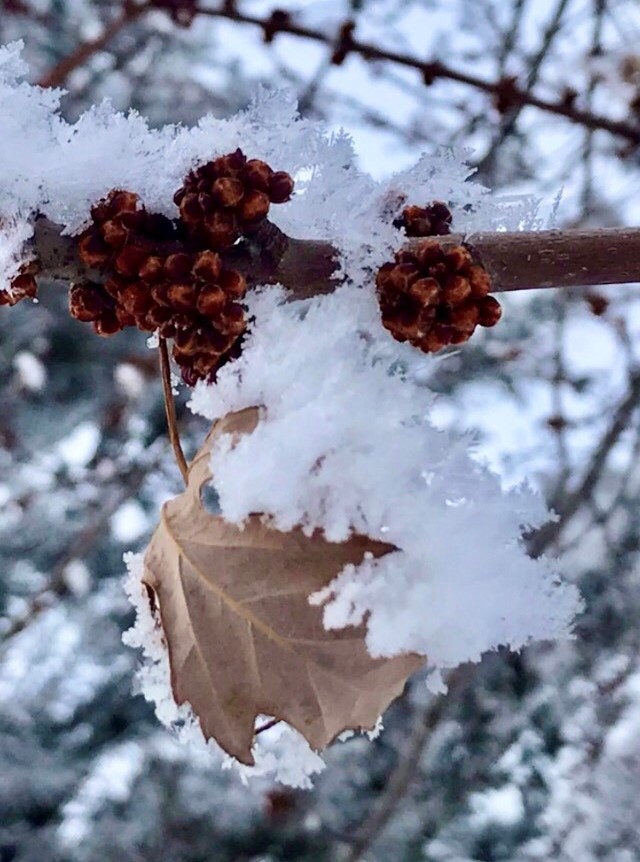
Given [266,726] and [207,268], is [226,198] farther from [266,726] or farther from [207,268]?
[266,726]

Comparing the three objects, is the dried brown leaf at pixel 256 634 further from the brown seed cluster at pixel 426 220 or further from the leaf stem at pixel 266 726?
the brown seed cluster at pixel 426 220

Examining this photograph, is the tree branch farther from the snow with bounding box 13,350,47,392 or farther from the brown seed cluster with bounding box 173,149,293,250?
the snow with bounding box 13,350,47,392

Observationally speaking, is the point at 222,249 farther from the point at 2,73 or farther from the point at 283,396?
the point at 2,73

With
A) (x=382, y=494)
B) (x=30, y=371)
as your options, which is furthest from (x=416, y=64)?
(x=30, y=371)

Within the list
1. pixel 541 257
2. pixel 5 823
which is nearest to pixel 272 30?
pixel 541 257

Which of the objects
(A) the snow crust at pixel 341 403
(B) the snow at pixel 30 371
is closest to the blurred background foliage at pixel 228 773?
(B) the snow at pixel 30 371

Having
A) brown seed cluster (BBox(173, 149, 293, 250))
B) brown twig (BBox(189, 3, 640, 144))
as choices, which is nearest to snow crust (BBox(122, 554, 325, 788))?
brown seed cluster (BBox(173, 149, 293, 250))
